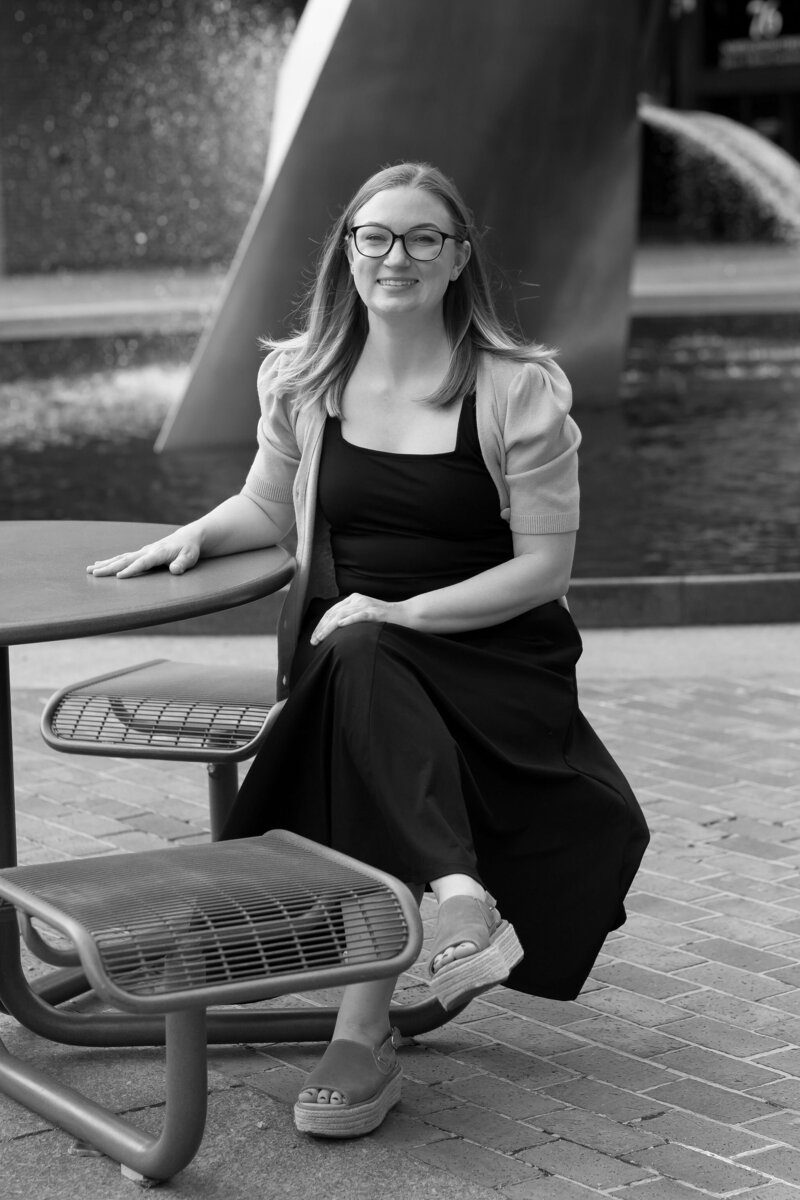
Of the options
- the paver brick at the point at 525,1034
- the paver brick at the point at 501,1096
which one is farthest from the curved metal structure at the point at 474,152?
the paver brick at the point at 501,1096

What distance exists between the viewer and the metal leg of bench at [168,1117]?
8.18 ft

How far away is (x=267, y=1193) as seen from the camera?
256 cm

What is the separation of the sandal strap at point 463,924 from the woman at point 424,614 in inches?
1.3

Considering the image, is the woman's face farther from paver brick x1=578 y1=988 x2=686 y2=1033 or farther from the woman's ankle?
paver brick x1=578 y1=988 x2=686 y2=1033

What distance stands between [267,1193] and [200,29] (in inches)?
990

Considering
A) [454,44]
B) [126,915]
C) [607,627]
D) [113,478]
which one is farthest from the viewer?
[454,44]

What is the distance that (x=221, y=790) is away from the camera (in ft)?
11.4

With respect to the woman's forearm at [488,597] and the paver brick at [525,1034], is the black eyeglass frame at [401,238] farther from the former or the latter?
the paver brick at [525,1034]

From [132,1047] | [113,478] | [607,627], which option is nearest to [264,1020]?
[132,1047]

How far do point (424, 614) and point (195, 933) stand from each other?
721 millimetres

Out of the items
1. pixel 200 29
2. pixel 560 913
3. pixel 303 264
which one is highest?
pixel 200 29

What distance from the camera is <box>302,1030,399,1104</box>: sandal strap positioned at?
2.73m

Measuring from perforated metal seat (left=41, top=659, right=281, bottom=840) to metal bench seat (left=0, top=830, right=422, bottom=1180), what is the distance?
51cm

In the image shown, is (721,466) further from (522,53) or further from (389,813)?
(389,813)
